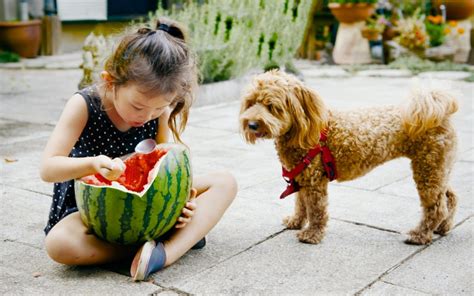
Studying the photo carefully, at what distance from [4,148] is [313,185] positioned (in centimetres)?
324

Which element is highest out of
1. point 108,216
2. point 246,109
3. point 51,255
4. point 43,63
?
point 246,109

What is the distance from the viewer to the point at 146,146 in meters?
2.98

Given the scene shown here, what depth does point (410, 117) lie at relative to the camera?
10.3 ft

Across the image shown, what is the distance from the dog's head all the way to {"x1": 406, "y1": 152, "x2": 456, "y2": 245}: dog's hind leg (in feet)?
1.96

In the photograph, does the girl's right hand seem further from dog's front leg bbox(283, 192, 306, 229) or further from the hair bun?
dog's front leg bbox(283, 192, 306, 229)

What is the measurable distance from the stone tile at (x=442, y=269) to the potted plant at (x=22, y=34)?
33.1 ft

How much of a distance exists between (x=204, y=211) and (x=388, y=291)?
0.97m

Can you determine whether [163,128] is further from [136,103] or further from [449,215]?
[449,215]

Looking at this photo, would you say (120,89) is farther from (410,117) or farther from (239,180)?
(239,180)

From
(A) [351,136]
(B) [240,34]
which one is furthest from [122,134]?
(B) [240,34]

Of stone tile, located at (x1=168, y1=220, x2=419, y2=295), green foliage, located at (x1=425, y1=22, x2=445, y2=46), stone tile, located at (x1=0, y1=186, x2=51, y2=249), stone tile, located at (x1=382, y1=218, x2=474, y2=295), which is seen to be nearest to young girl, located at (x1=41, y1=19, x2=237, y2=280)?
stone tile, located at (x1=168, y1=220, x2=419, y2=295)

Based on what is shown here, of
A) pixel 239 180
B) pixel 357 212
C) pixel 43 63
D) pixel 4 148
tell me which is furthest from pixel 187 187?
pixel 43 63

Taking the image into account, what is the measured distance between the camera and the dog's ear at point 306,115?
3.05 metres

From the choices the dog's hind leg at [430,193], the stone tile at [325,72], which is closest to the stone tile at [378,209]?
the dog's hind leg at [430,193]
